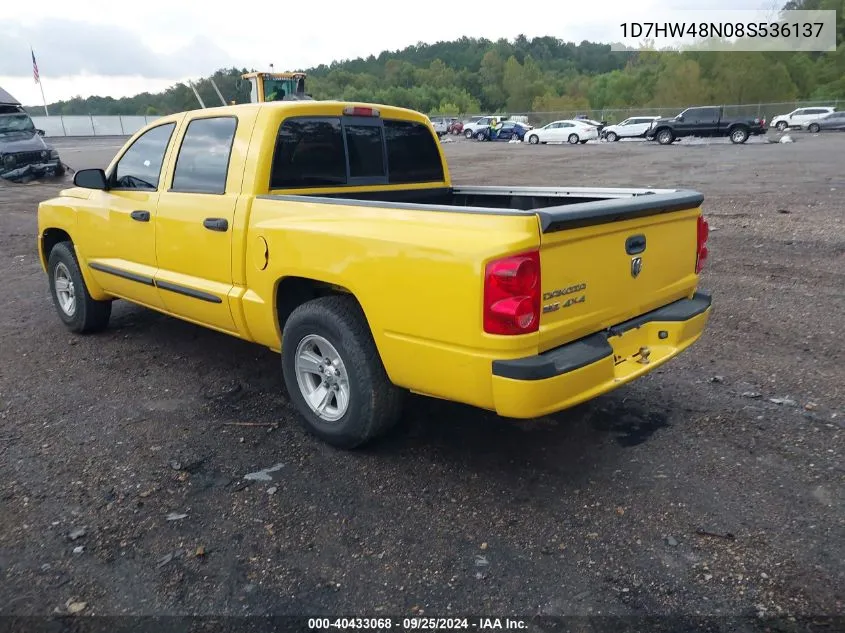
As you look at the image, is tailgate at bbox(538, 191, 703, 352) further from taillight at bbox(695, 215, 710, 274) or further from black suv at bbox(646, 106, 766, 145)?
black suv at bbox(646, 106, 766, 145)

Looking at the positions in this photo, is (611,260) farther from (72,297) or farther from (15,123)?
(15,123)

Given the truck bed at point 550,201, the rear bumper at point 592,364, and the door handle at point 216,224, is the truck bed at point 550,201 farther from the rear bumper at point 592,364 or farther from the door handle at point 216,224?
the rear bumper at point 592,364

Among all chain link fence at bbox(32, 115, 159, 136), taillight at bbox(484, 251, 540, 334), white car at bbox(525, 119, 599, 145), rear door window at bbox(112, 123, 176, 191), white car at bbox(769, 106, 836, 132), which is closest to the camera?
A: taillight at bbox(484, 251, 540, 334)

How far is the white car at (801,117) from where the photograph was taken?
43.0 m

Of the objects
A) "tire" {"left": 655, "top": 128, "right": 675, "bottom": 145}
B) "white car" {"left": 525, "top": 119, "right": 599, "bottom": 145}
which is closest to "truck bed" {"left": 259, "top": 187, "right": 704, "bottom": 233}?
"tire" {"left": 655, "top": 128, "right": 675, "bottom": 145}

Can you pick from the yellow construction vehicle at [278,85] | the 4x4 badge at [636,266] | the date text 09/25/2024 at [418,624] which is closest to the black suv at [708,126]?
the yellow construction vehicle at [278,85]

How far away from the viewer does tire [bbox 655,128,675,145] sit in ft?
116

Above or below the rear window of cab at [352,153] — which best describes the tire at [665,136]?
below

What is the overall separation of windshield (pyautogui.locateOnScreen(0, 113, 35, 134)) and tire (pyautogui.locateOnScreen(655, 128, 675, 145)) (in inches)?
1136

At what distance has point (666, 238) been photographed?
146 inches

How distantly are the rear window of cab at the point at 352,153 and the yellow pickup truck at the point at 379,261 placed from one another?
0.01 meters

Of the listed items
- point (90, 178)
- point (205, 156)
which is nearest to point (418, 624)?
point (205, 156)

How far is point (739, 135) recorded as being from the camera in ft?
111

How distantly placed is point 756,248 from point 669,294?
5.80 metres
